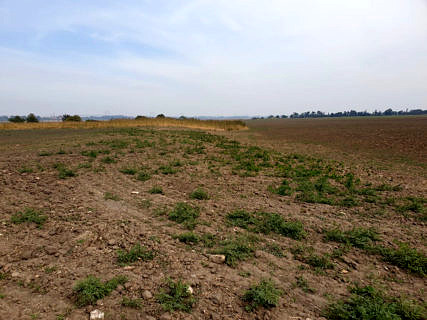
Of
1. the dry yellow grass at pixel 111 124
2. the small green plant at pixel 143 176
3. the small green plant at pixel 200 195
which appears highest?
the dry yellow grass at pixel 111 124

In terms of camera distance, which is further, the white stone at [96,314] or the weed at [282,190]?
the weed at [282,190]

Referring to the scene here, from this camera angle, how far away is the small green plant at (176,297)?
272 cm

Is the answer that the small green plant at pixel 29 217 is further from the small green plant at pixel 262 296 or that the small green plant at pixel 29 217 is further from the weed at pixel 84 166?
the small green plant at pixel 262 296

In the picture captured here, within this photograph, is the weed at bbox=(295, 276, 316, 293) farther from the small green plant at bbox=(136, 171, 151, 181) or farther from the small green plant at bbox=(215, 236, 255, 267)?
the small green plant at bbox=(136, 171, 151, 181)

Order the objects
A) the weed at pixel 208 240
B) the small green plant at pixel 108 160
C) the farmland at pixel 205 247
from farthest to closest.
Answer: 1. the small green plant at pixel 108 160
2. the weed at pixel 208 240
3. the farmland at pixel 205 247

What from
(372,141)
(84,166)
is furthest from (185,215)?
(372,141)

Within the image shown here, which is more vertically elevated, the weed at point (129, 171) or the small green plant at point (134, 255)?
the weed at point (129, 171)

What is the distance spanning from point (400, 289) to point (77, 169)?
9.40 meters

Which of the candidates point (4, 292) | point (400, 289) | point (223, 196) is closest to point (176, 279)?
point (4, 292)

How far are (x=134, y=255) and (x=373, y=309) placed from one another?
335 cm

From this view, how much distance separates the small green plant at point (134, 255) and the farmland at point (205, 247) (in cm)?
2

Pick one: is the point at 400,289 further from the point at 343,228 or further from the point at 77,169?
the point at 77,169

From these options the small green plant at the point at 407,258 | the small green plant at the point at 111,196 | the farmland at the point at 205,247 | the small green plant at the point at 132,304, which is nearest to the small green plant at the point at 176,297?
the farmland at the point at 205,247

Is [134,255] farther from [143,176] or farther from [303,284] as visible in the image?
[143,176]
